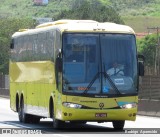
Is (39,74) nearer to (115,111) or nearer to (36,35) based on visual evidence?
(36,35)

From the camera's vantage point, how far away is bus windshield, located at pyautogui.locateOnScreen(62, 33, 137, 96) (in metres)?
24.8

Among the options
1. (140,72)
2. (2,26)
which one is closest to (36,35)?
(140,72)

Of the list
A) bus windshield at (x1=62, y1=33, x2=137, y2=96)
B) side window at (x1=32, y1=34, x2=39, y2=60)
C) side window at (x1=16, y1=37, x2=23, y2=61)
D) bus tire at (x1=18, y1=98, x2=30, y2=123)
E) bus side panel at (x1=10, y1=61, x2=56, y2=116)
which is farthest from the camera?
side window at (x1=16, y1=37, x2=23, y2=61)

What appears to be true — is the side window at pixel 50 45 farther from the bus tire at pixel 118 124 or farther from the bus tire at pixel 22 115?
the bus tire at pixel 22 115

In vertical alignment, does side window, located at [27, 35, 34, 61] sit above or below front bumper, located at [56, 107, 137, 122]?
above

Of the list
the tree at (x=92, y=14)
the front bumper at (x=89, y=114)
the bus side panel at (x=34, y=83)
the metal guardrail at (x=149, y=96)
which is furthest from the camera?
the tree at (x=92, y=14)

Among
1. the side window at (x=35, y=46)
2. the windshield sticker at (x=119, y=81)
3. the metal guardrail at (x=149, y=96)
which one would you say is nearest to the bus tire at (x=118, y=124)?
the windshield sticker at (x=119, y=81)

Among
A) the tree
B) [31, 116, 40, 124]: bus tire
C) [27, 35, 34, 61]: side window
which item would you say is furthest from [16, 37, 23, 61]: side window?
the tree

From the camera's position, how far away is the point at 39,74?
28.7 metres

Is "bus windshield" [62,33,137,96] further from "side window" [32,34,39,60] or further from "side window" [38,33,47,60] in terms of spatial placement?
"side window" [32,34,39,60]

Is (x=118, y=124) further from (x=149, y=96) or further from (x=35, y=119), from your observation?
(x=149, y=96)

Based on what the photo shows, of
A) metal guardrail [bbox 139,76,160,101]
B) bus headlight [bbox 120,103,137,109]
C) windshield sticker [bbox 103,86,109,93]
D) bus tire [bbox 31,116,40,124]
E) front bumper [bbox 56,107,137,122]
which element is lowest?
bus tire [bbox 31,116,40,124]

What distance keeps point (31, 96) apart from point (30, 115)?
5.87 ft

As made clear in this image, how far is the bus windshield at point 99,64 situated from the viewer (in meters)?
24.8
